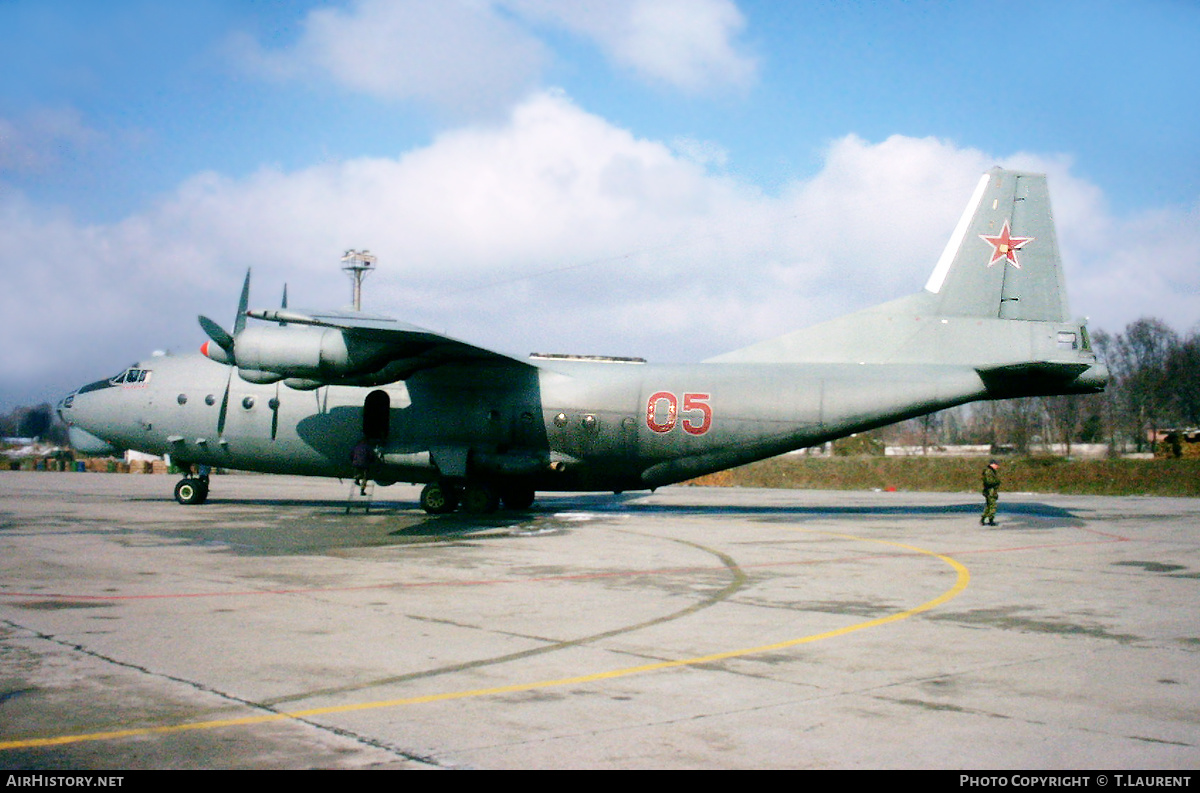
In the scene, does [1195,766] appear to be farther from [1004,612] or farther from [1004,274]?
[1004,274]

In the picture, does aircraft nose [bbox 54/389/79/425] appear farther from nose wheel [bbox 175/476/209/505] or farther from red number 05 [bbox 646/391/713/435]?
red number 05 [bbox 646/391/713/435]

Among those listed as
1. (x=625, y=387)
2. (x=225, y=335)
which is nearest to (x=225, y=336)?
(x=225, y=335)

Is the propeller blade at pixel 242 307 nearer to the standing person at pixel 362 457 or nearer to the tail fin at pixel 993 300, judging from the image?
the standing person at pixel 362 457

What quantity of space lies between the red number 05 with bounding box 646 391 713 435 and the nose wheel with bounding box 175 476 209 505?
13.7 m

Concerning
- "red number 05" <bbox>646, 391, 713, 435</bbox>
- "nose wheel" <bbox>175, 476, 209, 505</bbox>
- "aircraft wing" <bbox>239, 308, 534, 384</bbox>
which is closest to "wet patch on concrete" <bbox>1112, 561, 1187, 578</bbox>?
"red number 05" <bbox>646, 391, 713, 435</bbox>

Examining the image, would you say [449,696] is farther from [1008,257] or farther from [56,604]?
[1008,257]

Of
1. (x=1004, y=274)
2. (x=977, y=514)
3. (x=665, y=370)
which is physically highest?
(x=1004, y=274)

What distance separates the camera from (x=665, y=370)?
23.1 meters

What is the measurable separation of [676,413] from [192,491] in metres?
14.7

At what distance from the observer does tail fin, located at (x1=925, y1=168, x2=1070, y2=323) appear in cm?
2136

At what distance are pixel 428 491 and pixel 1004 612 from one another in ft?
52.7

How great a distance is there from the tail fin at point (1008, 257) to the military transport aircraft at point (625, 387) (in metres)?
0.03
